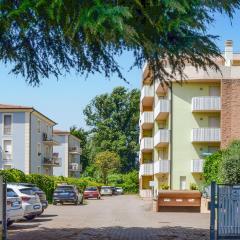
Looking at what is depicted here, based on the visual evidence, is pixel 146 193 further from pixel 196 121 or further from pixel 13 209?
pixel 13 209

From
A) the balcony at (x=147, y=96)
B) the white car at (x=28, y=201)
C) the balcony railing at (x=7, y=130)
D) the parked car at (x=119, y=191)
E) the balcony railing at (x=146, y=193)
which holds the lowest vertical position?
the parked car at (x=119, y=191)

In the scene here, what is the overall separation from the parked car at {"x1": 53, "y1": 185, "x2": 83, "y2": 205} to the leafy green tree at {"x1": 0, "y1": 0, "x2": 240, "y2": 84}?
33378mm

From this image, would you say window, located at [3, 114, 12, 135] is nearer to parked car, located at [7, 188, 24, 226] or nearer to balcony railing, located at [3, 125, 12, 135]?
balcony railing, located at [3, 125, 12, 135]

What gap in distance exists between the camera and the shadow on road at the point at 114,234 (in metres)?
20.2

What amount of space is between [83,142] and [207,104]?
7479 centimetres

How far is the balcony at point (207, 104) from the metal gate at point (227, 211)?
40.4m

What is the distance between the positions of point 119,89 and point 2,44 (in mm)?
97876

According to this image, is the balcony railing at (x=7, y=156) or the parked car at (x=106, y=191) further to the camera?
the parked car at (x=106, y=191)

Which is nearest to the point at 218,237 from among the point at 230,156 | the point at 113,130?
the point at 230,156

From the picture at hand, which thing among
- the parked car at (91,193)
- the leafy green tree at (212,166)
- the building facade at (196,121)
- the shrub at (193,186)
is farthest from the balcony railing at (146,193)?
the leafy green tree at (212,166)

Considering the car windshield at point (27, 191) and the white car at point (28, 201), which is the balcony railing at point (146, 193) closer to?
the white car at point (28, 201)

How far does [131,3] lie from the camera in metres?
11.1

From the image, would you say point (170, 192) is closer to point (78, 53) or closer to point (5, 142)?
point (78, 53)

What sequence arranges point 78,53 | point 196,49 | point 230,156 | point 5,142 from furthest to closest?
point 5,142 < point 230,156 < point 78,53 < point 196,49
